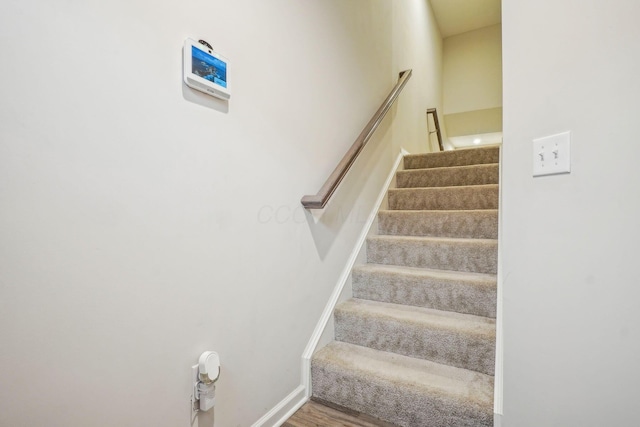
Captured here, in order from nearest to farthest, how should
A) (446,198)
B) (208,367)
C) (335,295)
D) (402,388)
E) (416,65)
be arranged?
(208,367) < (402,388) < (335,295) < (446,198) < (416,65)

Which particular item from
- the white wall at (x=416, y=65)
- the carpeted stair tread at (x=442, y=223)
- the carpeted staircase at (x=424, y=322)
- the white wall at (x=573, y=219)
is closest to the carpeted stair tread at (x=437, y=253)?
the carpeted staircase at (x=424, y=322)

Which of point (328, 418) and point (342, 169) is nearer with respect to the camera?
point (328, 418)

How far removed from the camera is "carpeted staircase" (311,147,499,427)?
1.30 m

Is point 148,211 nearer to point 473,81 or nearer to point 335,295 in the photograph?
point 335,295

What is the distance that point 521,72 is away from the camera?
0.90m

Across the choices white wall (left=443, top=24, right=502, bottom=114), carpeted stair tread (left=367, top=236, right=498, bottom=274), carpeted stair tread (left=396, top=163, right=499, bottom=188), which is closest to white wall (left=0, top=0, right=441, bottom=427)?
carpeted stair tread (left=367, top=236, right=498, bottom=274)

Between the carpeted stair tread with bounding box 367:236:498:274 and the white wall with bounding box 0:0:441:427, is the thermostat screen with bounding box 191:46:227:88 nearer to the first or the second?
the white wall with bounding box 0:0:441:427

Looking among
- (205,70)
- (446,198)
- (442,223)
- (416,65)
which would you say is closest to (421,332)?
(442,223)

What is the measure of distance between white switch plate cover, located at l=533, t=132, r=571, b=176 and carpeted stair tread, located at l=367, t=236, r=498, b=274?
41.1 inches

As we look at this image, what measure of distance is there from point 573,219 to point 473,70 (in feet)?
17.0

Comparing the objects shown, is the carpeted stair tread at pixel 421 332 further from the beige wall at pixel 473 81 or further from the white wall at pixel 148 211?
the beige wall at pixel 473 81

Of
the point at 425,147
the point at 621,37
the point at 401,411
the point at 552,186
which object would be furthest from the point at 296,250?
the point at 425,147

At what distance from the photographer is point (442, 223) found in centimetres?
213

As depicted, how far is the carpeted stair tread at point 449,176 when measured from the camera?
2452 mm
